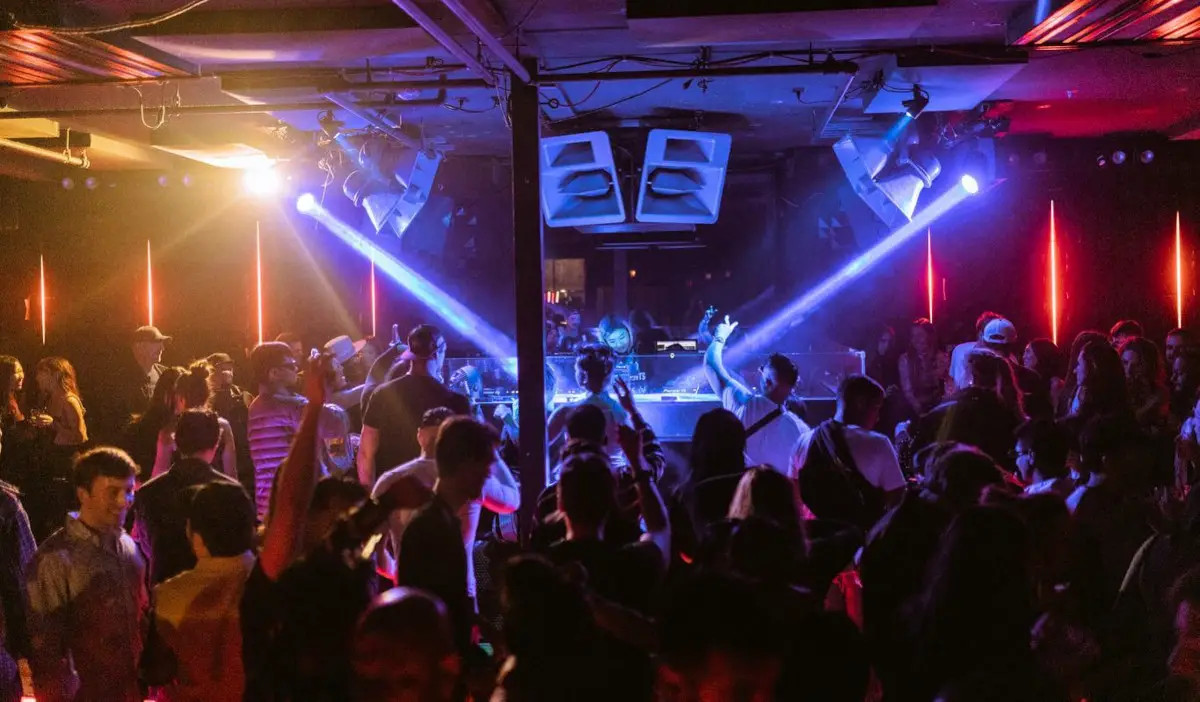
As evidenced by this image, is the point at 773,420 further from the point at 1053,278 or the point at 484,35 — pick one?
the point at 1053,278

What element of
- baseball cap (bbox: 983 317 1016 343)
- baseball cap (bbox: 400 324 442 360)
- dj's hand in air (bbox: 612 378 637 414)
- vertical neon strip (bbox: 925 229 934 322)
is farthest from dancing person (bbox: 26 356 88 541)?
vertical neon strip (bbox: 925 229 934 322)

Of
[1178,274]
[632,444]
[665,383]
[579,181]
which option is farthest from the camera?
[1178,274]

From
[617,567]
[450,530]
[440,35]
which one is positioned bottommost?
[617,567]

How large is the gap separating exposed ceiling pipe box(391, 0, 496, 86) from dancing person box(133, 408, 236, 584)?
1.74 meters

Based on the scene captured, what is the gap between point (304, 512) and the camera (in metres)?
2.52

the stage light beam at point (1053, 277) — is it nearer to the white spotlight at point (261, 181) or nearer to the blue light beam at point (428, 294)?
the blue light beam at point (428, 294)

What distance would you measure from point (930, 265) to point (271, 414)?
766cm

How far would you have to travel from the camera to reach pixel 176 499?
127 inches

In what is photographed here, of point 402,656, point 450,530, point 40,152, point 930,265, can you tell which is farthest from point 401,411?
point 930,265

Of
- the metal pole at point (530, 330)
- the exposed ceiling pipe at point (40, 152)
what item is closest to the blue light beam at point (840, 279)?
the metal pole at point (530, 330)

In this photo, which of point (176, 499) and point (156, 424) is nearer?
point (176, 499)

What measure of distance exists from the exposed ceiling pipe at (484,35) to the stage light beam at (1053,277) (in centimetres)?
709

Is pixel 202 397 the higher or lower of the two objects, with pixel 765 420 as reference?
higher

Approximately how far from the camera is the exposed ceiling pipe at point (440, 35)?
347 cm
